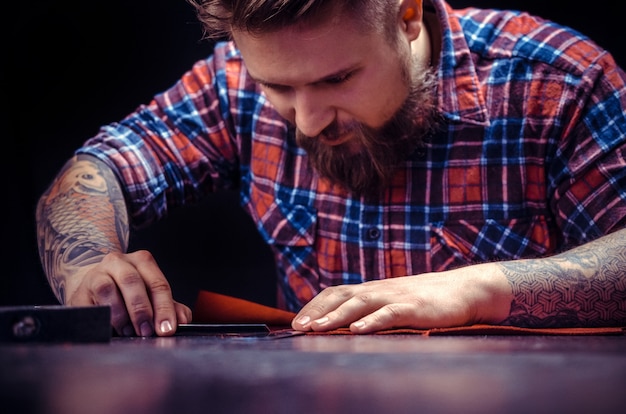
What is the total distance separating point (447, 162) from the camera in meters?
1.67

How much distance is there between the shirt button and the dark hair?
0.46 metres

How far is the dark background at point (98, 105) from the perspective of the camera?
84.4 inches

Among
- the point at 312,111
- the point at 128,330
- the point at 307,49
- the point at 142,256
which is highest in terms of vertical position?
the point at 307,49

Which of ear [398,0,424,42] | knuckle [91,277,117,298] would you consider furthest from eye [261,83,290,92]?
knuckle [91,277,117,298]

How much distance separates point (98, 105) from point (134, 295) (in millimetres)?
1242

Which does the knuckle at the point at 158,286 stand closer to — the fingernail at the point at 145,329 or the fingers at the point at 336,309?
the fingernail at the point at 145,329

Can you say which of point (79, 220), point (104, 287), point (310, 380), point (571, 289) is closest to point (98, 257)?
point (79, 220)

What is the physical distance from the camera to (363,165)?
162 centimetres

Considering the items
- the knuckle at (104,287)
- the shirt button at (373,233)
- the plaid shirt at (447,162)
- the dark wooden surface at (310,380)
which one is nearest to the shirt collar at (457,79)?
the plaid shirt at (447,162)

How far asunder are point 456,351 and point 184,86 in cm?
134

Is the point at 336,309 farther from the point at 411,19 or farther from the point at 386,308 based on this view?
the point at 411,19

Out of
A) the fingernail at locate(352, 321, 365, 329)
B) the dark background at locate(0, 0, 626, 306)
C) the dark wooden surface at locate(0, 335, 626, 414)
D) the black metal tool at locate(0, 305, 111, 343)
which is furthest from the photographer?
the dark background at locate(0, 0, 626, 306)

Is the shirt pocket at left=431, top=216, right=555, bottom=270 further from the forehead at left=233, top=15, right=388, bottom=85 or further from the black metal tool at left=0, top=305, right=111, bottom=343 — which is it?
the black metal tool at left=0, top=305, right=111, bottom=343

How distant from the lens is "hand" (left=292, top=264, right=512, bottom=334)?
3.53 feet
